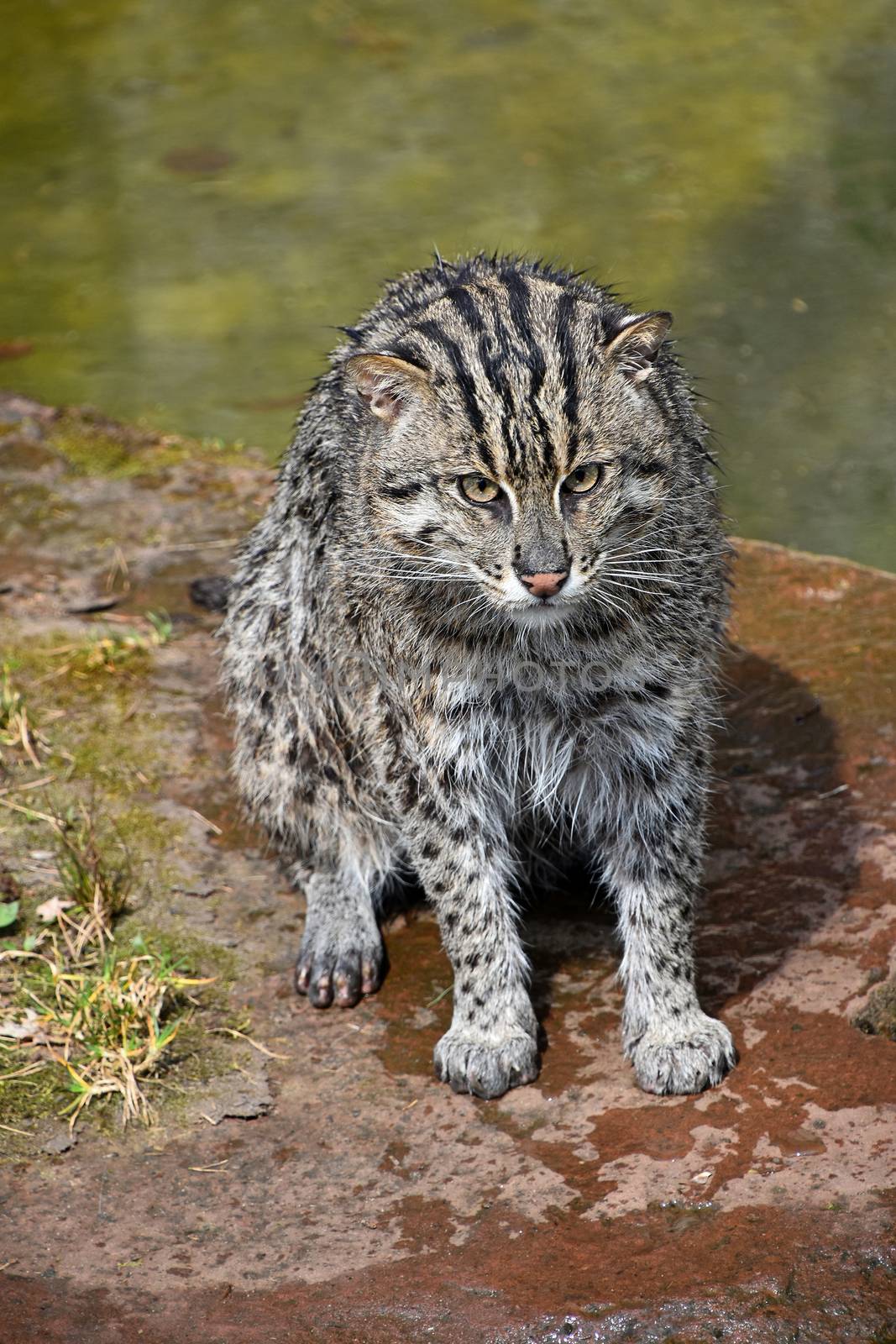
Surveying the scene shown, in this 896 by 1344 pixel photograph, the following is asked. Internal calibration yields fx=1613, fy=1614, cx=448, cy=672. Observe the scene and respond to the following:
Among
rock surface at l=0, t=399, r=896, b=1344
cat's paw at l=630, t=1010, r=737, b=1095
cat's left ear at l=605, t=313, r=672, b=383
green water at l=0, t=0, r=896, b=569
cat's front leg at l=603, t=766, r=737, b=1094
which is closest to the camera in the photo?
rock surface at l=0, t=399, r=896, b=1344

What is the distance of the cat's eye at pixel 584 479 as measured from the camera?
357 cm

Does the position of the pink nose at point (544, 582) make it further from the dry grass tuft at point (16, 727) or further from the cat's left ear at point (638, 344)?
the dry grass tuft at point (16, 727)

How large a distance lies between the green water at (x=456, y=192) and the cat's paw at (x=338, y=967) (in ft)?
11.7

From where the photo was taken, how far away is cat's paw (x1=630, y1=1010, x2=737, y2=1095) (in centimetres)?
383

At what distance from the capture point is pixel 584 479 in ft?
11.8

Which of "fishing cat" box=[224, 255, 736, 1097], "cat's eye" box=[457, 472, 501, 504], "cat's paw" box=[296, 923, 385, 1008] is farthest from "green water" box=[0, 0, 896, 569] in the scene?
"cat's eye" box=[457, 472, 501, 504]

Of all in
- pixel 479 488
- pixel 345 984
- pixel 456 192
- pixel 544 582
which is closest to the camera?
pixel 544 582

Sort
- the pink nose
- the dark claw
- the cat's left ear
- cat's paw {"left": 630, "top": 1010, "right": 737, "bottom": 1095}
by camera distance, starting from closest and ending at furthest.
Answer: the pink nose, the cat's left ear, cat's paw {"left": 630, "top": 1010, "right": 737, "bottom": 1095}, the dark claw

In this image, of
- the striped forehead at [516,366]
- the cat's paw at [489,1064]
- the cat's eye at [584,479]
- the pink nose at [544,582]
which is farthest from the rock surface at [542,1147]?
the striped forehead at [516,366]

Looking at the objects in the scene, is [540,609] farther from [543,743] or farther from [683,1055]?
[683,1055]

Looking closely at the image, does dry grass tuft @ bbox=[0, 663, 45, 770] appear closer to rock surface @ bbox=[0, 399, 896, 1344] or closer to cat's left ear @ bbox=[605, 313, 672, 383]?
rock surface @ bbox=[0, 399, 896, 1344]

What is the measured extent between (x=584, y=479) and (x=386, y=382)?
19.9 inches

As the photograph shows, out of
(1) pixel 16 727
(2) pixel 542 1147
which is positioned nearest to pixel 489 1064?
(2) pixel 542 1147

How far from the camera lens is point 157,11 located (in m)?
12.2
